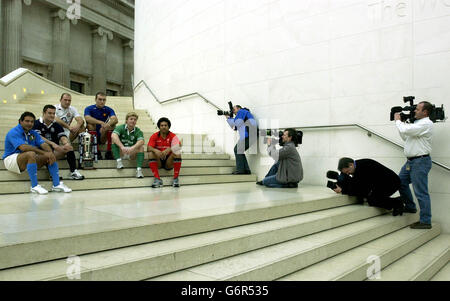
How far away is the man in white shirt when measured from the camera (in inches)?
226

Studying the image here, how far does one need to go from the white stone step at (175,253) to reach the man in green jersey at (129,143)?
2.82m

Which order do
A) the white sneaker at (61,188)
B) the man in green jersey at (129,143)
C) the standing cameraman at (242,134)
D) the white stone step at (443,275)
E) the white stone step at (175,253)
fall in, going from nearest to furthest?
the white stone step at (175,253) → the white stone step at (443,275) → the white sneaker at (61,188) → the man in green jersey at (129,143) → the standing cameraman at (242,134)

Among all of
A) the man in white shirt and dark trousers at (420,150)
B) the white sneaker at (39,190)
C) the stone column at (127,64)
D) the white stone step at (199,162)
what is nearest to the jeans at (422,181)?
the man in white shirt and dark trousers at (420,150)

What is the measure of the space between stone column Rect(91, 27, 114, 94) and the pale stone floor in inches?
658

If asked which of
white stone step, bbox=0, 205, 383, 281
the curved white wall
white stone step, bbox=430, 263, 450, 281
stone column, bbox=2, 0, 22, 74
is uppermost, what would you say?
stone column, bbox=2, 0, 22, 74

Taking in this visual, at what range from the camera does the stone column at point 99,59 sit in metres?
20.1

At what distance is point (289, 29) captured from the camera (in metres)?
6.53

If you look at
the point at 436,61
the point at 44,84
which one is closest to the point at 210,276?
the point at 436,61

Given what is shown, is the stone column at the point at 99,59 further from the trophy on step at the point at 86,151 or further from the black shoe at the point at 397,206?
the black shoe at the point at 397,206

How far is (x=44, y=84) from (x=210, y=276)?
11912mm

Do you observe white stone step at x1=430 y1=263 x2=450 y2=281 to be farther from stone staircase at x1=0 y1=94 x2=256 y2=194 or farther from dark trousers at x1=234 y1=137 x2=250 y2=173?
dark trousers at x1=234 y1=137 x2=250 y2=173

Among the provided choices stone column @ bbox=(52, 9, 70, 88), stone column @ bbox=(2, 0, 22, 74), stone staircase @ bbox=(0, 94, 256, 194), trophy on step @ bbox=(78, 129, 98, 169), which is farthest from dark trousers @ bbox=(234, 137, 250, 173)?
stone column @ bbox=(52, 9, 70, 88)

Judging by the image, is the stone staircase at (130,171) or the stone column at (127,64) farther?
the stone column at (127,64)
